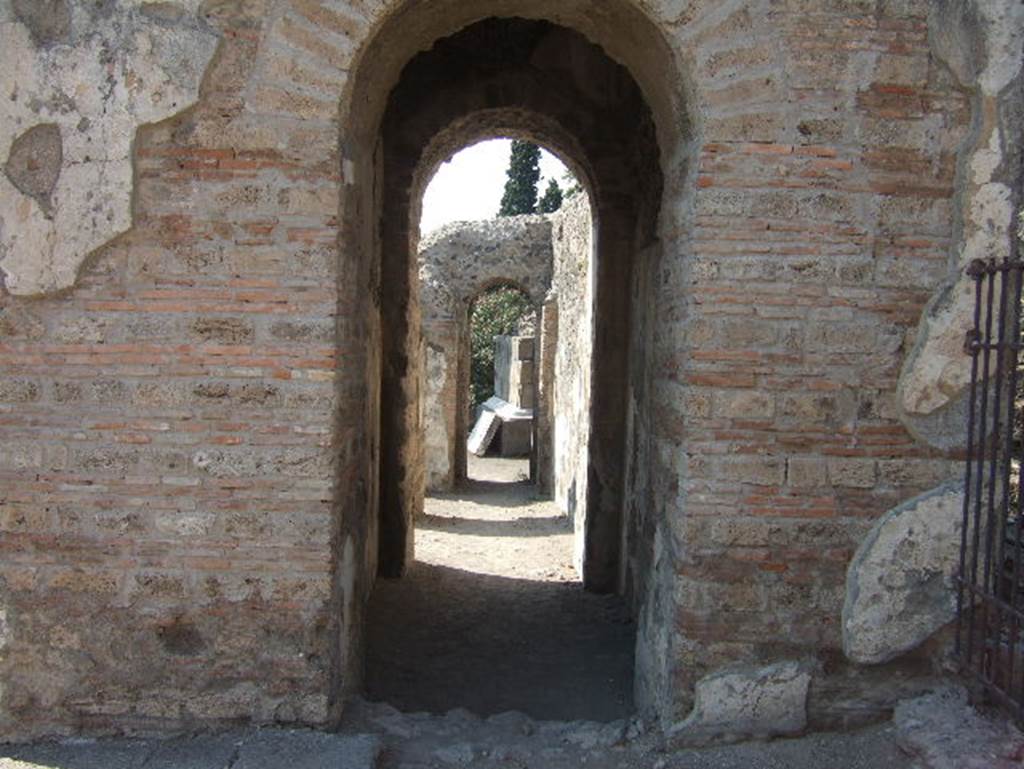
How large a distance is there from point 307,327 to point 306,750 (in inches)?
70.9

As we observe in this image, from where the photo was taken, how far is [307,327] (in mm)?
3576

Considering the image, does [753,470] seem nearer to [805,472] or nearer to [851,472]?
[805,472]


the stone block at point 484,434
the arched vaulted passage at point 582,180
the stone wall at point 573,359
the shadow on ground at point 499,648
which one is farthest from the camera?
the stone block at point 484,434

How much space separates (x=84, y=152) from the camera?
11.5ft

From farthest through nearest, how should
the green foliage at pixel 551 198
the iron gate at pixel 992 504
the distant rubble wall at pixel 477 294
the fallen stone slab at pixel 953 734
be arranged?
the green foliage at pixel 551 198 → the distant rubble wall at pixel 477 294 → the iron gate at pixel 992 504 → the fallen stone slab at pixel 953 734

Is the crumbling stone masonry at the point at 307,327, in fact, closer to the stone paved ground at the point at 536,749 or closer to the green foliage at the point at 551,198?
the stone paved ground at the point at 536,749

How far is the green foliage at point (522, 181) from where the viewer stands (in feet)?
86.4

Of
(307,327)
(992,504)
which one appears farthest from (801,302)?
(307,327)

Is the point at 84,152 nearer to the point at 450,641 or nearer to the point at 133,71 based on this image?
the point at 133,71

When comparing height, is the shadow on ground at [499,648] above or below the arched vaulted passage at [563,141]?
below

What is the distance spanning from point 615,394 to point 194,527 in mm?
4132

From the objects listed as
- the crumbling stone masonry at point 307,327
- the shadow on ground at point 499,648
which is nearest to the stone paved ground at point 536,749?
the crumbling stone masonry at point 307,327

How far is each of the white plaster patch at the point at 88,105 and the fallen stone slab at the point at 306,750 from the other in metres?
2.22

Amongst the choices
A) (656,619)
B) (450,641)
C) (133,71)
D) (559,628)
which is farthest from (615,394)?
(133,71)
